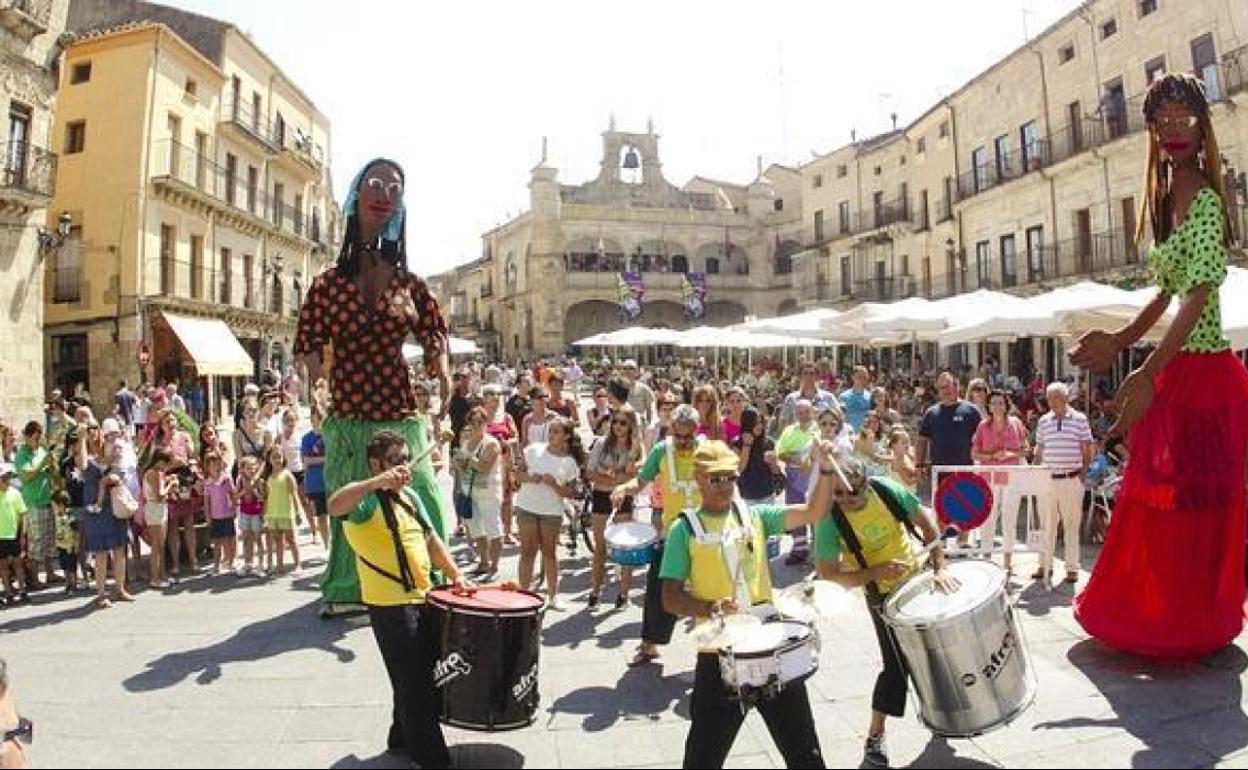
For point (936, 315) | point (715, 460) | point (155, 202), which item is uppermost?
point (155, 202)

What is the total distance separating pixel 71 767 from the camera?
3611mm

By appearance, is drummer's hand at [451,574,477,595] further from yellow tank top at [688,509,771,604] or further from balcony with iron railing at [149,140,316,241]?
balcony with iron railing at [149,140,316,241]

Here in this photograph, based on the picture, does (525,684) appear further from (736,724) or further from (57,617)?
(57,617)

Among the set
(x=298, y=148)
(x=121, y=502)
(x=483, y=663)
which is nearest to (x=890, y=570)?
(x=483, y=663)

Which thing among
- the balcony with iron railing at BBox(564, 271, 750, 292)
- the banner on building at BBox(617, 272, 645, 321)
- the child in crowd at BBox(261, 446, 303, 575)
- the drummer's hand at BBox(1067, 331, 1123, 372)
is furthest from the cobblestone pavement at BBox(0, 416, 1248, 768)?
the balcony with iron railing at BBox(564, 271, 750, 292)

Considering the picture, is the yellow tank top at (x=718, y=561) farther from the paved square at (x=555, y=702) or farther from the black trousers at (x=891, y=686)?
the paved square at (x=555, y=702)

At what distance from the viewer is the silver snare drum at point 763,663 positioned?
2867mm

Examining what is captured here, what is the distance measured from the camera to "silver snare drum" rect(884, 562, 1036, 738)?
3281mm

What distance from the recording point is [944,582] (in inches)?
137

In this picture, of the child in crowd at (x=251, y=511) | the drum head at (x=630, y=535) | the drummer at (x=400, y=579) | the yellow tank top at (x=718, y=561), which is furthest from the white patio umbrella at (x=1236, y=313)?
the child in crowd at (x=251, y=511)

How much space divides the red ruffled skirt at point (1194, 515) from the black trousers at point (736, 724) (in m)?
2.55

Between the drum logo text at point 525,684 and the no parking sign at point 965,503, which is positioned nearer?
the drum logo text at point 525,684

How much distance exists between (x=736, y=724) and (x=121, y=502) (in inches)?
242

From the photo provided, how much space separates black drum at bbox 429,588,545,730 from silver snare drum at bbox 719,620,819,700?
3.14ft
